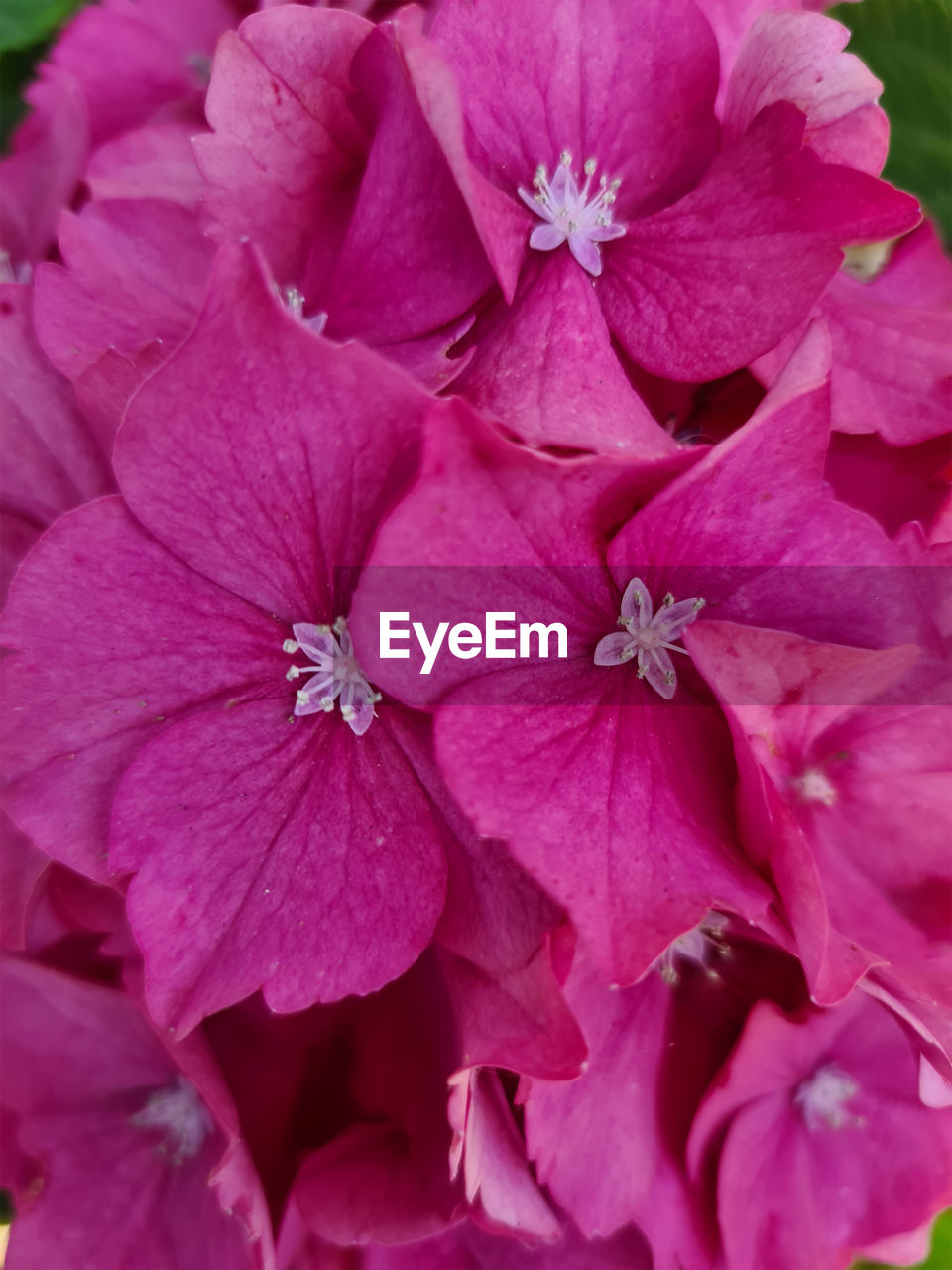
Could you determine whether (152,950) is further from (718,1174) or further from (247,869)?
(718,1174)

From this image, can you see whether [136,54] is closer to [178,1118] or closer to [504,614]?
[504,614]

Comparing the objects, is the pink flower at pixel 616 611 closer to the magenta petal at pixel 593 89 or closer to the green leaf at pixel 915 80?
the magenta petal at pixel 593 89

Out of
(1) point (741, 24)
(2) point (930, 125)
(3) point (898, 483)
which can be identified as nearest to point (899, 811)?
(3) point (898, 483)

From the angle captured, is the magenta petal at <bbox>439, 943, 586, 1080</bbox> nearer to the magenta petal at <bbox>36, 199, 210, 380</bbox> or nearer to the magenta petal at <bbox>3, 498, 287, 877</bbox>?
the magenta petal at <bbox>3, 498, 287, 877</bbox>

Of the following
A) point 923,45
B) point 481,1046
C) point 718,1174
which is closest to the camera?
point 481,1046

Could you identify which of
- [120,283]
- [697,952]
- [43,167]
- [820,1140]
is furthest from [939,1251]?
[43,167]

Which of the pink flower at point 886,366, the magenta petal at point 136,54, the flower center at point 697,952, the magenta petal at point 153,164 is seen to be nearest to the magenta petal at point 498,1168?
the flower center at point 697,952

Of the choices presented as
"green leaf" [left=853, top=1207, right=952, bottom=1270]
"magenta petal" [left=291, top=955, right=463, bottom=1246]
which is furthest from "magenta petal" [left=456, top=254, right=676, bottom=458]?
"green leaf" [left=853, top=1207, right=952, bottom=1270]
